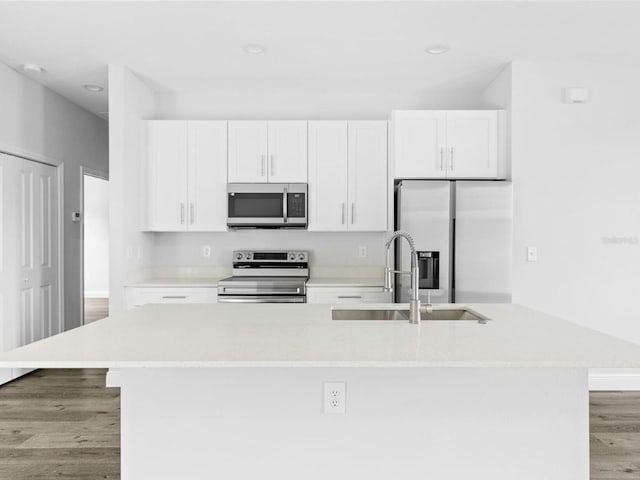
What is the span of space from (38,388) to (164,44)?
282cm

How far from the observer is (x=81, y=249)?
209 inches

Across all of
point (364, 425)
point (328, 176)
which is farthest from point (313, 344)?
point (328, 176)

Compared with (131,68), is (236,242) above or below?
below

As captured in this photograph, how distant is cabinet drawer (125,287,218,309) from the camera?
4.02 meters

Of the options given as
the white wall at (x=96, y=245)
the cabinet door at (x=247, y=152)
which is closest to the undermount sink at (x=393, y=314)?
the cabinet door at (x=247, y=152)

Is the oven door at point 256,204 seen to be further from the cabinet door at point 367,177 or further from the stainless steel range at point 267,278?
the cabinet door at point 367,177

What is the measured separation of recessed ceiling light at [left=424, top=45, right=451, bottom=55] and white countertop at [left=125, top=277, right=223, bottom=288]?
246 cm

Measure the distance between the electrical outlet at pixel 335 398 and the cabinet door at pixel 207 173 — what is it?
276 cm

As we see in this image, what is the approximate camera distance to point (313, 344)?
165 cm

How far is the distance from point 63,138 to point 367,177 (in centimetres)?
301

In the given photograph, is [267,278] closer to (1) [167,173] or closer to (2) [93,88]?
(1) [167,173]

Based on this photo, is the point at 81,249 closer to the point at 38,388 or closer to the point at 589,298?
the point at 38,388

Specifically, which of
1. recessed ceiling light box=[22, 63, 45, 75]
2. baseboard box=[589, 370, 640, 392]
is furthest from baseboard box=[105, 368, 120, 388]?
baseboard box=[589, 370, 640, 392]

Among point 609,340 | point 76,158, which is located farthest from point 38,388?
point 609,340
